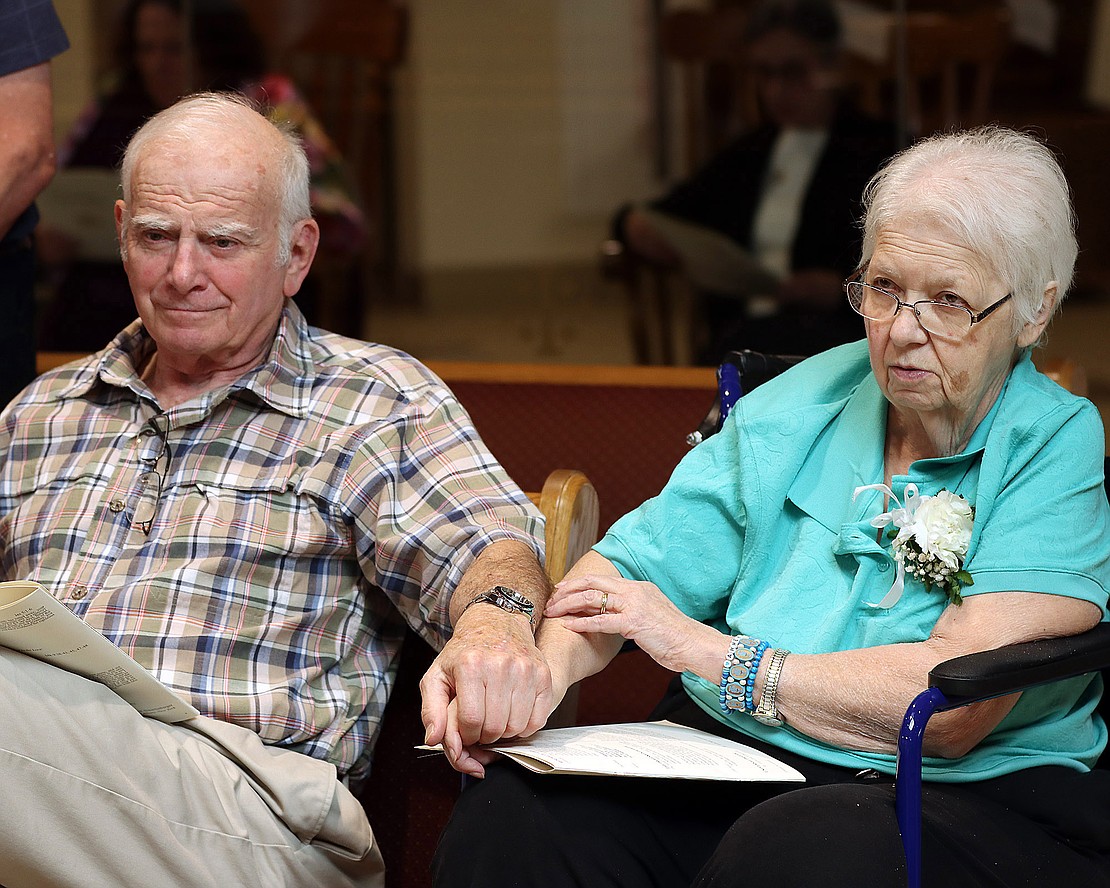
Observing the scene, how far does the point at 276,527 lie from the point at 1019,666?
3.41 ft

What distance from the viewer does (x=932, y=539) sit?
5.42 ft

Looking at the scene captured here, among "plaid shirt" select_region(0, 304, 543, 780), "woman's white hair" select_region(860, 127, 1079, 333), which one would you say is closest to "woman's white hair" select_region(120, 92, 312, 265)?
"plaid shirt" select_region(0, 304, 543, 780)

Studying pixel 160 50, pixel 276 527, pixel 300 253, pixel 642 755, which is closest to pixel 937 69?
pixel 160 50

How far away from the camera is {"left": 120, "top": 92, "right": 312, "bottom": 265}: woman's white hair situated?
6.90ft

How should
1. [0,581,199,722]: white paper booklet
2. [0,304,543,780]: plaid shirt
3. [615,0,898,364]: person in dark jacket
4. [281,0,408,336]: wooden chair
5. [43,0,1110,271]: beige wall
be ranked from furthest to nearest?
[281,0,408,336]: wooden chair
[43,0,1110,271]: beige wall
[615,0,898,364]: person in dark jacket
[0,304,543,780]: plaid shirt
[0,581,199,722]: white paper booklet

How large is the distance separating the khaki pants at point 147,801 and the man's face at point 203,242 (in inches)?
24.4

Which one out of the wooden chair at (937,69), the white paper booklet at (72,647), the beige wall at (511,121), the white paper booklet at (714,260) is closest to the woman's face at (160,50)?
the beige wall at (511,121)

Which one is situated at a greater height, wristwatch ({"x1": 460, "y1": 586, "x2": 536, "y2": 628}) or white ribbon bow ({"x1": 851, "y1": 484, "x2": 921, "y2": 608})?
white ribbon bow ({"x1": 851, "y1": 484, "x2": 921, "y2": 608})

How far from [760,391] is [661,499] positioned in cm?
22

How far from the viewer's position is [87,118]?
5.43 metres

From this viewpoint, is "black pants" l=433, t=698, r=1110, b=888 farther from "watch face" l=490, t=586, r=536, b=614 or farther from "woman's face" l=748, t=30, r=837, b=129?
"woman's face" l=748, t=30, r=837, b=129

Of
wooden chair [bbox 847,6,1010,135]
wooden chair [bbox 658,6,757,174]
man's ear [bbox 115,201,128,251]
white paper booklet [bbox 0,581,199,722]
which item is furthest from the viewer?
wooden chair [bbox 658,6,757,174]

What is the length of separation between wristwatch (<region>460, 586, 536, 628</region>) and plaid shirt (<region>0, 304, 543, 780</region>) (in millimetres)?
130

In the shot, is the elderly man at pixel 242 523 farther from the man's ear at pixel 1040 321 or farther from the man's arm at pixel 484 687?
the man's ear at pixel 1040 321
